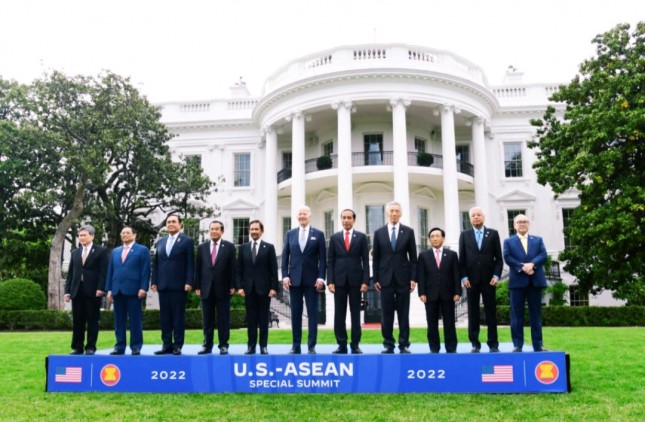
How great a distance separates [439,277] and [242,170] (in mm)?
22201

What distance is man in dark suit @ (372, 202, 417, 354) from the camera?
714 cm

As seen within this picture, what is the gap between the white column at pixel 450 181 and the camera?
2214cm

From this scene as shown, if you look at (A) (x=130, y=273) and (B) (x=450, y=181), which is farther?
(B) (x=450, y=181)

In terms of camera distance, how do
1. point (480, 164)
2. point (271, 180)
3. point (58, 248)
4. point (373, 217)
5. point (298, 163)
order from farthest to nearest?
1. point (271, 180)
2. point (373, 217)
3. point (480, 164)
4. point (298, 163)
5. point (58, 248)

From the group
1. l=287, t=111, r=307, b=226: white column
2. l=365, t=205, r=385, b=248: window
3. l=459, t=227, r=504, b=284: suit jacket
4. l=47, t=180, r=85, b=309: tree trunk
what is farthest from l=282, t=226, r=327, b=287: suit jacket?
l=365, t=205, r=385, b=248: window

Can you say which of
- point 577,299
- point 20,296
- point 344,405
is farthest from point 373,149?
point 344,405

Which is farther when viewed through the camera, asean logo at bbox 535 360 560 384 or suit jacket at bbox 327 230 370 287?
suit jacket at bbox 327 230 370 287

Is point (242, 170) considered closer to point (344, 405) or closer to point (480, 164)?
point (480, 164)

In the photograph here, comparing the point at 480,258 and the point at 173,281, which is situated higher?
the point at 480,258

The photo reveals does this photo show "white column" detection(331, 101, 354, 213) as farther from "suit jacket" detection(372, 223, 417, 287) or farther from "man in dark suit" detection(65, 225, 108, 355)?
"man in dark suit" detection(65, 225, 108, 355)

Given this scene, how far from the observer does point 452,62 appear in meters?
24.3

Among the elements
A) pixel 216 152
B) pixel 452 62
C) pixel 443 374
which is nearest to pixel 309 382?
pixel 443 374

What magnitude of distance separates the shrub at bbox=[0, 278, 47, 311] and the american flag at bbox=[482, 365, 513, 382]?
19787 mm

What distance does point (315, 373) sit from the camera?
262 inches
